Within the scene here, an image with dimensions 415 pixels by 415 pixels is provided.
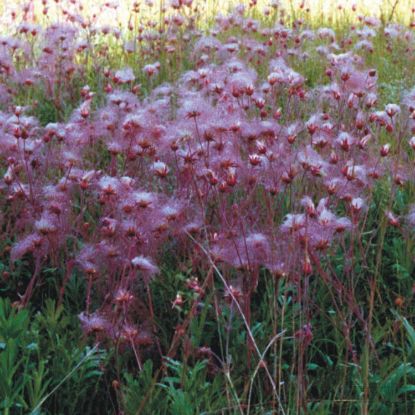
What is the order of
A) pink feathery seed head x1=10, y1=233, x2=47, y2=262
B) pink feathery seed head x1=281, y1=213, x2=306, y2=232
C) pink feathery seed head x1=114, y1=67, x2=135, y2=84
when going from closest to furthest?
pink feathery seed head x1=281, y1=213, x2=306, y2=232, pink feathery seed head x1=10, y1=233, x2=47, y2=262, pink feathery seed head x1=114, y1=67, x2=135, y2=84

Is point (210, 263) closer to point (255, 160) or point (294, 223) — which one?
point (294, 223)

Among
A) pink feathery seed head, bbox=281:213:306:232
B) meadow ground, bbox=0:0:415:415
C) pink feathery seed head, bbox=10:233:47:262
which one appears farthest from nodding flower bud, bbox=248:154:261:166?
pink feathery seed head, bbox=10:233:47:262

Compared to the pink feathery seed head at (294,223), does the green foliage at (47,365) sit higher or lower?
lower

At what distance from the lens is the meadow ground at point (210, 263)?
1.98 meters

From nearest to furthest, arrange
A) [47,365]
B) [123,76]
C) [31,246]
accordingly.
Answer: [47,365]
[31,246]
[123,76]

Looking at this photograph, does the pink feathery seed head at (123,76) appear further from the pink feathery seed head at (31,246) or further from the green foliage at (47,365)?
the green foliage at (47,365)

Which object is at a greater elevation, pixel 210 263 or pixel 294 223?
pixel 294 223

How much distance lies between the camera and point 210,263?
2.21 m

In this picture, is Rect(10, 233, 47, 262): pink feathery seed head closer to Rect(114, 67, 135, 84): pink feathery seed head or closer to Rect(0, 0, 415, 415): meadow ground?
Rect(0, 0, 415, 415): meadow ground

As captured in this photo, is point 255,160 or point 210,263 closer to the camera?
point 210,263

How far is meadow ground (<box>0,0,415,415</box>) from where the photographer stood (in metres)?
1.98

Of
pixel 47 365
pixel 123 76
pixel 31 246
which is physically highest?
pixel 123 76

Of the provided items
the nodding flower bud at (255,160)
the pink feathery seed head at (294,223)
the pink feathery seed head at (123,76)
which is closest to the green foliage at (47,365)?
the pink feathery seed head at (294,223)

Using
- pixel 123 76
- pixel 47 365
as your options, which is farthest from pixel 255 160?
pixel 123 76
